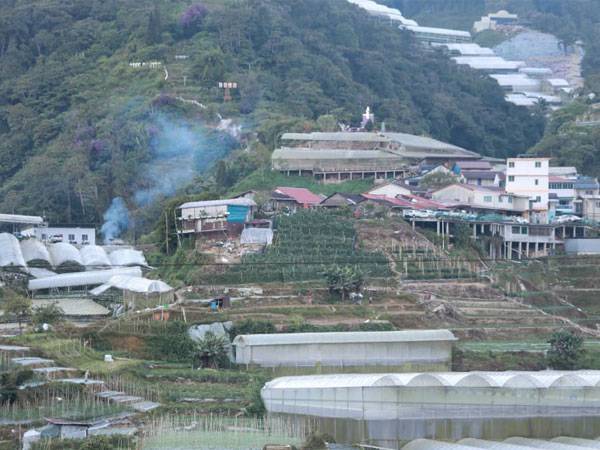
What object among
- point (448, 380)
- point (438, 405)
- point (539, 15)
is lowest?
point (438, 405)

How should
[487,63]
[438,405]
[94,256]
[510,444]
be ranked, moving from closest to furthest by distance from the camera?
1. [510,444]
2. [438,405]
3. [94,256]
4. [487,63]

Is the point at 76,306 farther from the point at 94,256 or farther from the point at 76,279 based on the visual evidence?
the point at 94,256

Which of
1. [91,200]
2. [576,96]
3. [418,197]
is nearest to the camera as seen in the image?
[418,197]

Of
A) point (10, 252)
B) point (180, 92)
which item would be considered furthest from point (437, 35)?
point (10, 252)

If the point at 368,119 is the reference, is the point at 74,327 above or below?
below

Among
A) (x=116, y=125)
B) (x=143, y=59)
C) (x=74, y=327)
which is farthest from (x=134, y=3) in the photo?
(x=74, y=327)

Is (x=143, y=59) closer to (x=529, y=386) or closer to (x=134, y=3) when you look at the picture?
(x=134, y=3)
